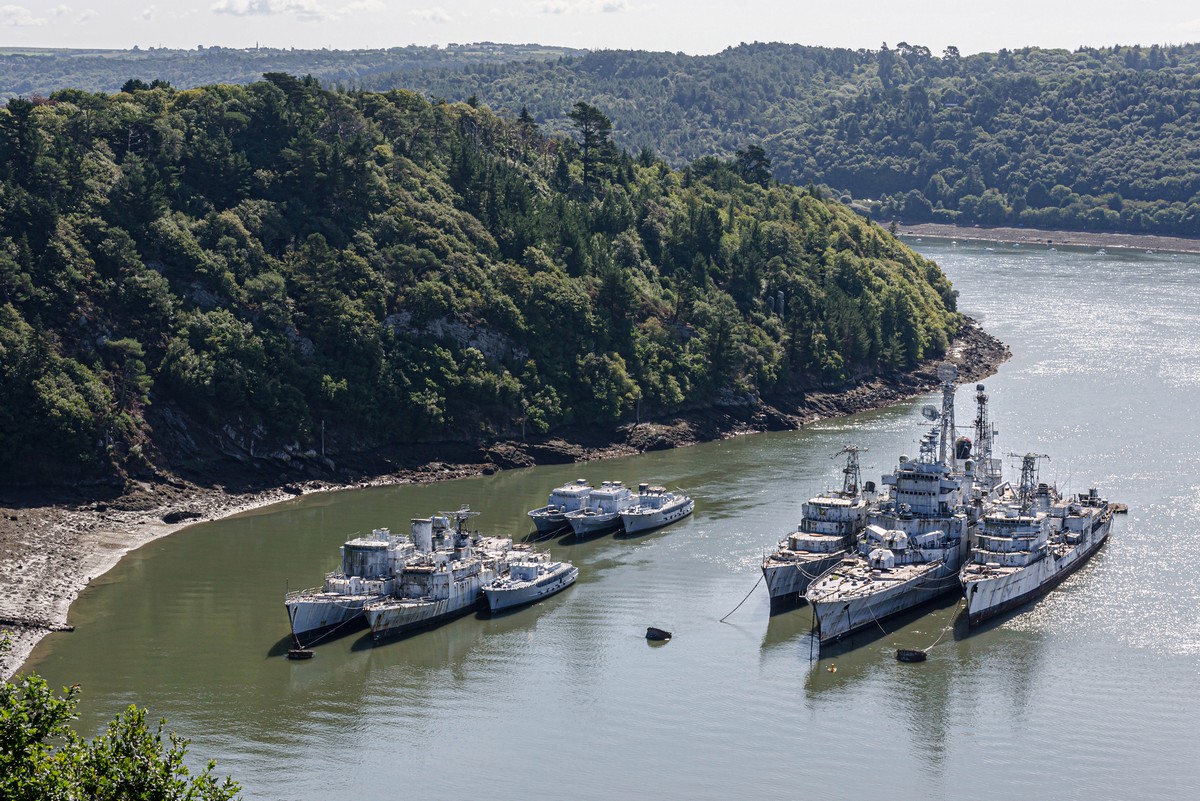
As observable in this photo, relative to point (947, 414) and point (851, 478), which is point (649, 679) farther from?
point (947, 414)

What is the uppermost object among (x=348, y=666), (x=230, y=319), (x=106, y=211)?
(x=106, y=211)

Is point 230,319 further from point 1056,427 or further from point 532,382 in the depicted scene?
point 1056,427

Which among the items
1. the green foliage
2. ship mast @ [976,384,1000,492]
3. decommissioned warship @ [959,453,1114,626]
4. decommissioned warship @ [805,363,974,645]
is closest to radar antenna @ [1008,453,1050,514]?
decommissioned warship @ [959,453,1114,626]

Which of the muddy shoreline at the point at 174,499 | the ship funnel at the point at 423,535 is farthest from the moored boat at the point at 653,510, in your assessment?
the ship funnel at the point at 423,535

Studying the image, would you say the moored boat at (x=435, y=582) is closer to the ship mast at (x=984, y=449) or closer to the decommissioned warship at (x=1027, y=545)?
the decommissioned warship at (x=1027, y=545)

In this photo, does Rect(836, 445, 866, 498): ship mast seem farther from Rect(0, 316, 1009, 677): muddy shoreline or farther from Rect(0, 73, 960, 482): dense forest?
Rect(0, 73, 960, 482): dense forest

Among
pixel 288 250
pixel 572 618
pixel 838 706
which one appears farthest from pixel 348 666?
pixel 288 250
